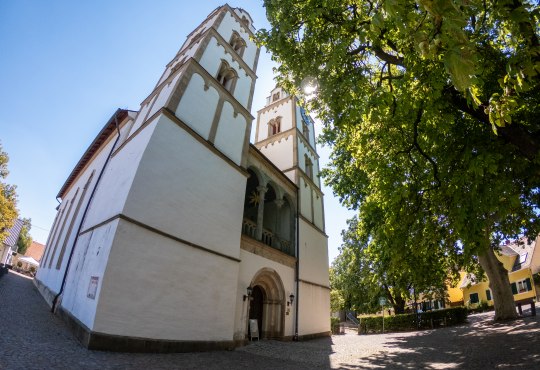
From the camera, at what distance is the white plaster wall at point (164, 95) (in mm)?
11773

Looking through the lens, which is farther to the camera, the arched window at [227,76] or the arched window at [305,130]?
the arched window at [305,130]

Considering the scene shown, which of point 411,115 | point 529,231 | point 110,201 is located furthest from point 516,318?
point 110,201

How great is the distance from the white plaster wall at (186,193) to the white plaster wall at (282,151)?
29.3 ft

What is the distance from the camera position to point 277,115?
24578 millimetres

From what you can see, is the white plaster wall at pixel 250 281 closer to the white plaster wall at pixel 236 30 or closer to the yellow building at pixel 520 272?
the white plaster wall at pixel 236 30

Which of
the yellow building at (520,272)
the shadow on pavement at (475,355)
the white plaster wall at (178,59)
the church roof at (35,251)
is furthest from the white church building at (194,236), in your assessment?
the church roof at (35,251)

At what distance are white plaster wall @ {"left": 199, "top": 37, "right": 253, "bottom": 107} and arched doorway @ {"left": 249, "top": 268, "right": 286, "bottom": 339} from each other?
9.64 m

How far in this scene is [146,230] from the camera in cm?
873

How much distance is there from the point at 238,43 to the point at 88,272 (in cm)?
1610

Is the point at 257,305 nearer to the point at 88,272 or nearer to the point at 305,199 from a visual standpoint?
the point at 305,199

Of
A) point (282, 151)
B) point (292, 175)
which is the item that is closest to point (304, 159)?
point (282, 151)

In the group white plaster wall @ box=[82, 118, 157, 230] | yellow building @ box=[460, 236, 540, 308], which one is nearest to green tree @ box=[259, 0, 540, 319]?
white plaster wall @ box=[82, 118, 157, 230]

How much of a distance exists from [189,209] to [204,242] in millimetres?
1346

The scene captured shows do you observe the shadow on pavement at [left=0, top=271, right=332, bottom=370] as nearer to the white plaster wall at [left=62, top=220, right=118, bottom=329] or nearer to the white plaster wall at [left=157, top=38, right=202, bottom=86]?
the white plaster wall at [left=62, top=220, right=118, bottom=329]
